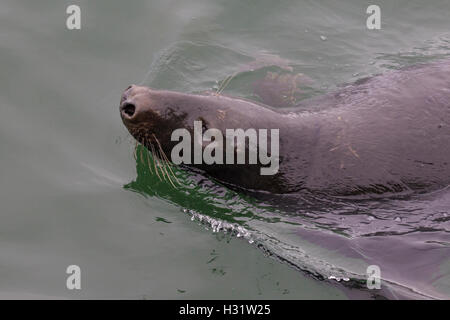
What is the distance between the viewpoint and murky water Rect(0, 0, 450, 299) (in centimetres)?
617

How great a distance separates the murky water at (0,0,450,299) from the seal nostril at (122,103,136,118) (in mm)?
1128

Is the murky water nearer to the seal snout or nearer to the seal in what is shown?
the seal

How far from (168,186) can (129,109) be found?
4.45 feet

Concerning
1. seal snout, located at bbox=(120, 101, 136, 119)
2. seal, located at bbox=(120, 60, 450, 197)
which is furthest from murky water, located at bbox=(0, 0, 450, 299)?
seal snout, located at bbox=(120, 101, 136, 119)

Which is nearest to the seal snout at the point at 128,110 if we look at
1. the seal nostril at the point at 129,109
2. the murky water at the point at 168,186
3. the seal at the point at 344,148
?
the seal nostril at the point at 129,109

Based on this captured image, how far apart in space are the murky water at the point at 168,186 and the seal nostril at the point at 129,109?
113 centimetres

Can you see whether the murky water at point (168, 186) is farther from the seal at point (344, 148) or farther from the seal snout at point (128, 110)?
the seal snout at point (128, 110)

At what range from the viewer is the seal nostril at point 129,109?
19.8ft

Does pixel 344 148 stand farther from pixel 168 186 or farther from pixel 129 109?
pixel 129 109

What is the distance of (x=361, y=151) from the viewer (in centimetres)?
649
